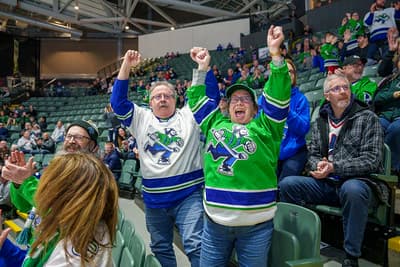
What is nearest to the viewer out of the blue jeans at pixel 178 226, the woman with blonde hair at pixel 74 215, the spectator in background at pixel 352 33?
the woman with blonde hair at pixel 74 215

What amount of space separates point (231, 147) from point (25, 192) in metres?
0.80

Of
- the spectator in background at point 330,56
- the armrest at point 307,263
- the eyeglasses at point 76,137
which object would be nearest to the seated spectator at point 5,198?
the eyeglasses at point 76,137

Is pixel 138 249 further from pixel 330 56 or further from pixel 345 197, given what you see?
pixel 330 56

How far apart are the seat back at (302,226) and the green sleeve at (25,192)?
1.00 m

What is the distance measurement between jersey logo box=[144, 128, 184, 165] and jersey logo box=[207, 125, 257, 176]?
31 centimetres

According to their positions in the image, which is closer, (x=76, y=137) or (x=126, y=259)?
(x=126, y=259)

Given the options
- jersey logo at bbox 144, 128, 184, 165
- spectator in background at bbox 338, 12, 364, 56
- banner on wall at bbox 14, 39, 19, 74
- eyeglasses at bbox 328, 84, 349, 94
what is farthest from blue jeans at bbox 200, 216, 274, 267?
banner on wall at bbox 14, 39, 19, 74

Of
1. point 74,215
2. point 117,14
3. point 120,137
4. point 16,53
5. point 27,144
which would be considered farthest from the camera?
point 16,53

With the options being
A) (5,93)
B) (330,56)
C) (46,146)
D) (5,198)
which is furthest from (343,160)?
(5,93)

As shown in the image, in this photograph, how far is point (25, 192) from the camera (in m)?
1.35

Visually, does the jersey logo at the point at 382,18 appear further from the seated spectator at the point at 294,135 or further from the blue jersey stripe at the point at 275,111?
the blue jersey stripe at the point at 275,111

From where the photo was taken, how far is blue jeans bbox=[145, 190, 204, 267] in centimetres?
164

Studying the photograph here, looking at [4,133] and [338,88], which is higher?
[338,88]

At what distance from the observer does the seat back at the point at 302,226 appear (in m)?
1.43
